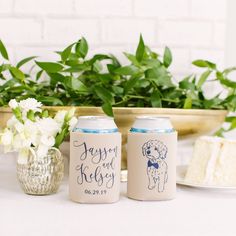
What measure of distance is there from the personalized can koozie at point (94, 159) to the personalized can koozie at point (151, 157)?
4cm

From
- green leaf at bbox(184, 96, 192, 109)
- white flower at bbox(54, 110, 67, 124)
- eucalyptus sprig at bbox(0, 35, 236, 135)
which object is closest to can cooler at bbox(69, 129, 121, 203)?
white flower at bbox(54, 110, 67, 124)

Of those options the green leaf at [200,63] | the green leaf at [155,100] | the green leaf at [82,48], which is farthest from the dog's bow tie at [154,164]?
the green leaf at [200,63]

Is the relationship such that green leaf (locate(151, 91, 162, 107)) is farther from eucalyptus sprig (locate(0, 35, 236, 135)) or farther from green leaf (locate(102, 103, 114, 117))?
green leaf (locate(102, 103, 114, 117))

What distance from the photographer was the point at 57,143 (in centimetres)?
109

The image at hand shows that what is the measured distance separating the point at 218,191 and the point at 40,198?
403 millimetres

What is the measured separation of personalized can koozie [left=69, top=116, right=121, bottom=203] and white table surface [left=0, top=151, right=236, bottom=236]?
3 cm

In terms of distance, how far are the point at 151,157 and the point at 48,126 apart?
0.23 m

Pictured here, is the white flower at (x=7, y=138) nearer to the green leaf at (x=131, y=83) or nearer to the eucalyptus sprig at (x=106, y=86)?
the eucalyptus sprig at (x=106, y=86)

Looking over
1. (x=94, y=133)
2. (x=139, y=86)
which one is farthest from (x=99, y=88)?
(x=94, y=133)

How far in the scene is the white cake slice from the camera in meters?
1.16

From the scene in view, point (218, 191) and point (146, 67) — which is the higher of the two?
point (146, 67)

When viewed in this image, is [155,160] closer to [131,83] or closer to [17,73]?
[131,83]

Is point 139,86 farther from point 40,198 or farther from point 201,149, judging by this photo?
point 40,198

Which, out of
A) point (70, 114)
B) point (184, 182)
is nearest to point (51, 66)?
point (70, 114)
